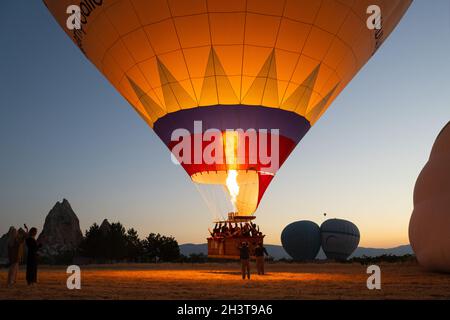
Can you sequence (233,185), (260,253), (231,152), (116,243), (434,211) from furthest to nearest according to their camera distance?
(116,243)
(233,185)
(231,152)
(260,253)
(434,211)

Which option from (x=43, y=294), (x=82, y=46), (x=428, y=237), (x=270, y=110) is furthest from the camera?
(x=82, y=46)

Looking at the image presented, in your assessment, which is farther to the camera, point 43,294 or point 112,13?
point 112,13

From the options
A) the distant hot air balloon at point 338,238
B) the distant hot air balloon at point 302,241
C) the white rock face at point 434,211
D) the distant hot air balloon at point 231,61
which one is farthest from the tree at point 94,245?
the white rock face at point 434,211

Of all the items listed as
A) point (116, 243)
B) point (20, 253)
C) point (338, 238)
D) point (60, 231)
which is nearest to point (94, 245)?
point (116, 243)

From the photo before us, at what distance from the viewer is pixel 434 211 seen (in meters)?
15.1

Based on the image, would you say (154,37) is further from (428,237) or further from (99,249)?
(99,249)

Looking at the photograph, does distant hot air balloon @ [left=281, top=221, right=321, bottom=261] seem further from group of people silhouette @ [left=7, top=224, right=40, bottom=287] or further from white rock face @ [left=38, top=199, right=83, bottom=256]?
group of people silhouette @ [left=7, top=224, right=40, bottom=287]

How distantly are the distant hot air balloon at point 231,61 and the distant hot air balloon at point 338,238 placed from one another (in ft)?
117

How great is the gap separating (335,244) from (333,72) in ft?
122

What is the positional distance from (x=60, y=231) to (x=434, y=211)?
2468 inches

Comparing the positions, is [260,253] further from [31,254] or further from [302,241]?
[302,241]

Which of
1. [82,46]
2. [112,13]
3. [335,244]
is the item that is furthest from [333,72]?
[335,244]

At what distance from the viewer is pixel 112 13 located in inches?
649
